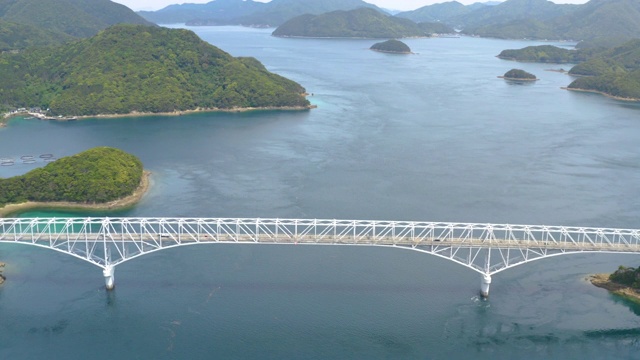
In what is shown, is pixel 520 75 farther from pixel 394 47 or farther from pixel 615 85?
pixel 394 47

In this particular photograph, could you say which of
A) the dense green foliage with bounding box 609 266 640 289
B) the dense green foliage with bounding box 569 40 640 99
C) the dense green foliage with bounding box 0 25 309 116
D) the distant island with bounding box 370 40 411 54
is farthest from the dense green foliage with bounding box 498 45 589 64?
the dense green foliage with bounding box 609 266 640 289

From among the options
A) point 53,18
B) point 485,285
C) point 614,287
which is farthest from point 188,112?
point 53,18

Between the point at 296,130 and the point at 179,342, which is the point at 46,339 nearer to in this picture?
the point at 179,342

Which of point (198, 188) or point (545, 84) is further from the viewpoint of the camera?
point (545, 84)

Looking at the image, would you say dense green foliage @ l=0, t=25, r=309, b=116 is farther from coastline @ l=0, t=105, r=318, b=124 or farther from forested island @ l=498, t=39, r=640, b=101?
forested island @ l=498, t=39, r=640, b=101

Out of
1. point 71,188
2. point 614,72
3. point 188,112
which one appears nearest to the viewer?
point 71,188

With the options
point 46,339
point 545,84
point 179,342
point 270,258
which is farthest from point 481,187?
point 545,84
